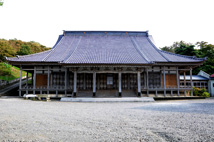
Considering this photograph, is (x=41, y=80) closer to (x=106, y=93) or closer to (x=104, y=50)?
(x=106, y=93)

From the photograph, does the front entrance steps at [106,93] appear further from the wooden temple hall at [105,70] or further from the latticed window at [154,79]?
the latticed window at [154,79]

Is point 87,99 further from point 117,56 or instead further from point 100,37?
point 100,37

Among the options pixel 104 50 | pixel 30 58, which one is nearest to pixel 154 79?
pixel 104 50

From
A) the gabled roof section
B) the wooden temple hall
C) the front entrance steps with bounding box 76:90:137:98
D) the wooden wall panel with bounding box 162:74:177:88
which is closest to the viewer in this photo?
the wooden temple hall

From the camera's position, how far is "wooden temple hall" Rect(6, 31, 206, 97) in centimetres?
1380

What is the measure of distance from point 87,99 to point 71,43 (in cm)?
903

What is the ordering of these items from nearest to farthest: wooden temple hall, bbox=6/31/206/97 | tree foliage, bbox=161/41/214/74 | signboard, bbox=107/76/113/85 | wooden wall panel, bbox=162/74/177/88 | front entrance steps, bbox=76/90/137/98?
wooden temple hall, bbox=6/31/206/97
front entrance steps, bbox=76/90/137/98
wooden wall panel, bbox=162/74/177/88
signboard, bbox=107/76/113/85
tree foliage, bbox=161/41/214/74

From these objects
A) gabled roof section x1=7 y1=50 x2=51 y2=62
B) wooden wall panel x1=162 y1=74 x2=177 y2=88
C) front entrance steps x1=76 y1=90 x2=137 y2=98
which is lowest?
front entrance steps x1=76 y1=90 x2=137 y2=98

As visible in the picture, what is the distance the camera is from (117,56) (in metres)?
15.0

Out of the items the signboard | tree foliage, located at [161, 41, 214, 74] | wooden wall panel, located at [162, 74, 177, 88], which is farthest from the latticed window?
tree foliage, located at [161, 41, 214, 74]

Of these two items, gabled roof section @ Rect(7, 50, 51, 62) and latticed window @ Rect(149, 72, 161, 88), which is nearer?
gabled roof section @ Rect(7, 50, 51, 62)

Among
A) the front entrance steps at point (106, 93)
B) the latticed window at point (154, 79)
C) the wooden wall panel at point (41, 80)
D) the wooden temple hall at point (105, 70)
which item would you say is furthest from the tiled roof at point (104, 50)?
the front entrance steps at point (106, 93)

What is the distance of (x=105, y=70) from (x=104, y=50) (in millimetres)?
3537

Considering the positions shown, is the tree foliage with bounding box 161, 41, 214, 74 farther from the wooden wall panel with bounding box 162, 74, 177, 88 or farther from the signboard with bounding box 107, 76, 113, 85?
the signboard with bounding box 107, 76, 113, 85
